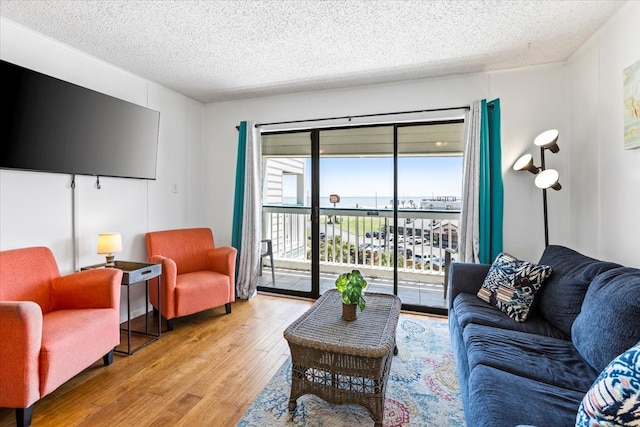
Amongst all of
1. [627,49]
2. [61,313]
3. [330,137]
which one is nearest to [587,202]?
[627,49]

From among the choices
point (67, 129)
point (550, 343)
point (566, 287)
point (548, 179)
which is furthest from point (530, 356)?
point (67, 129)

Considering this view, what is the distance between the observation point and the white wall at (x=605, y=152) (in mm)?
2043

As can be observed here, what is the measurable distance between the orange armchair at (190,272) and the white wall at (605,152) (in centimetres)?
328

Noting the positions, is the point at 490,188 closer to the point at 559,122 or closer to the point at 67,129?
the point at 559,122

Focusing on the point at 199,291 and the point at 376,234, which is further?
the point at 376,234

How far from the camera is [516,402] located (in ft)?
3.89

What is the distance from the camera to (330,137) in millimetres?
3910

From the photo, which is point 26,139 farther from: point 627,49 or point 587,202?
point 587,202

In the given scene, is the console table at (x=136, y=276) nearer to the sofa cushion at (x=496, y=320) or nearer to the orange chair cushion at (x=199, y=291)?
the orange chair cushion at (x=199, y=291)

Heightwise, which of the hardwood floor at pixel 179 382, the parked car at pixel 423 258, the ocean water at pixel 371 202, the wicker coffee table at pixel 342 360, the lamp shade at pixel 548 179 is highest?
the lamp shade at pixel 548 179

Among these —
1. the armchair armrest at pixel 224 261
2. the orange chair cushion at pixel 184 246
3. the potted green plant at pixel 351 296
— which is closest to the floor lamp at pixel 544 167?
the potted green plant at pixel 351 296

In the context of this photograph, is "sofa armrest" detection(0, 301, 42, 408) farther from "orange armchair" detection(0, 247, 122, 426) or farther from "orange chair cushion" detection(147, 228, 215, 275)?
"orange chair cushion" detection(147, 228, 215, 275)

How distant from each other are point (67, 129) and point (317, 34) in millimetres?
2128

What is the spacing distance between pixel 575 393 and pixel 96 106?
3680mm
